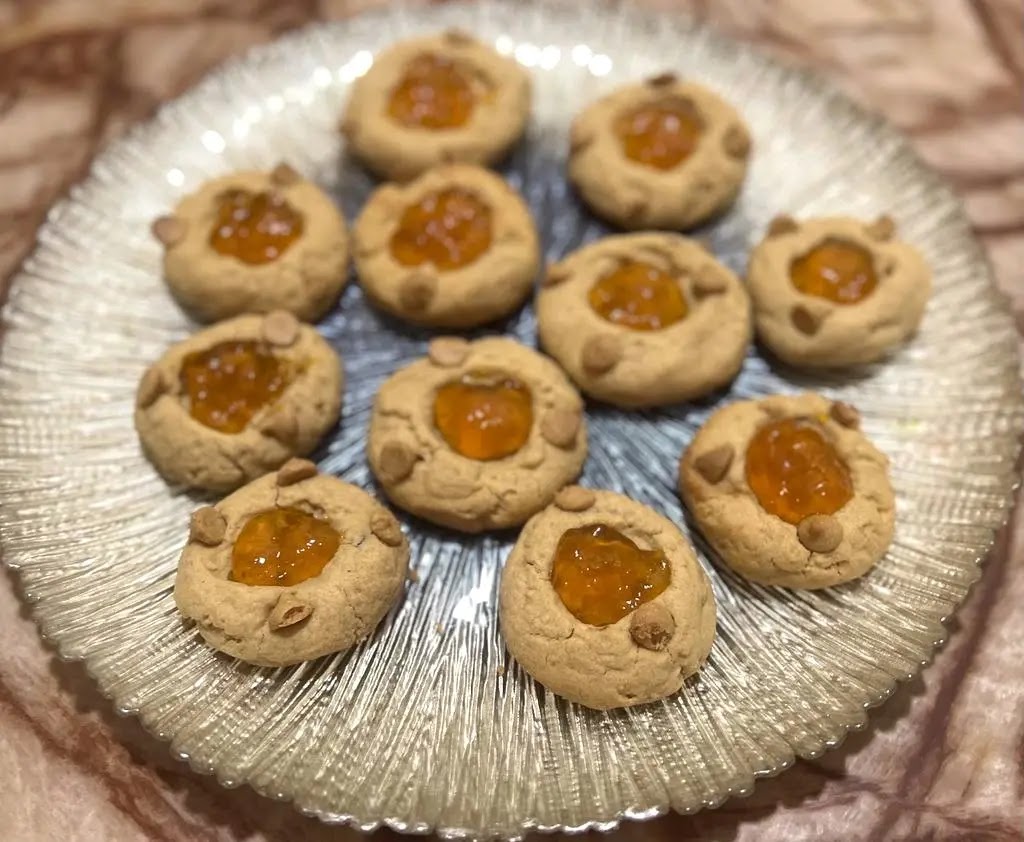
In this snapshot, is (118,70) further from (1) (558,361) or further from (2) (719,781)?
(2) (719,781)

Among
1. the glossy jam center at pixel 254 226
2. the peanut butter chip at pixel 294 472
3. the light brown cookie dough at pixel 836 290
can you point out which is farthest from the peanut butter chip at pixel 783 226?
the peanut butter chip at pixel 294 472

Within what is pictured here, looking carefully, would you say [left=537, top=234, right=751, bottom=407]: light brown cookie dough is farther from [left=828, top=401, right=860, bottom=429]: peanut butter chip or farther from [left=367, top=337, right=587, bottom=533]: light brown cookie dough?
[left=828, top=401, right=860, bottom=429]: peanut butter chip

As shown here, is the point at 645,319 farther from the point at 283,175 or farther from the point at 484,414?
the point at 283,175

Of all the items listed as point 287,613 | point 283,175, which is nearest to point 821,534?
point 287,613

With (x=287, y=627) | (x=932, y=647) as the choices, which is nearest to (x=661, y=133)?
(x=932, y=647)

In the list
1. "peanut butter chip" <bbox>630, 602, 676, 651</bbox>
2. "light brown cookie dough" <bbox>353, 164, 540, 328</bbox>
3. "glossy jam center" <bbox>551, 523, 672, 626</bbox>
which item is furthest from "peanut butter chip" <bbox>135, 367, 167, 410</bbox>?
"peanut butter chip" <bbox>630, 602, 676, 651</bbox>
